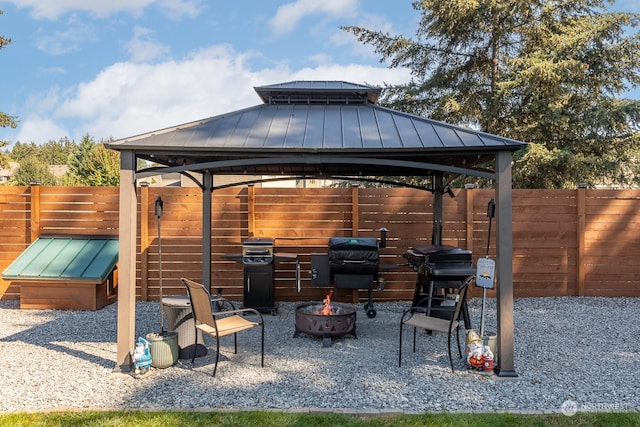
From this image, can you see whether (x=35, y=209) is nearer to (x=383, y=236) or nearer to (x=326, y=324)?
(x=326, y=324)

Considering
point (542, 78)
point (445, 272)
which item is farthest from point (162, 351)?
point (542, 78)

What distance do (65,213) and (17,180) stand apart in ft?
79.8

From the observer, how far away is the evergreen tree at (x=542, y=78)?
34.3ft

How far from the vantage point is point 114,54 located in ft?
53.7

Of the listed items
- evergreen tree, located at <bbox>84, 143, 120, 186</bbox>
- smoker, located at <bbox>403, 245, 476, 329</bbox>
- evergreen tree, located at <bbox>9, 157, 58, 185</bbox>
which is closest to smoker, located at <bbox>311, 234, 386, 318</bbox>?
smoker, located at <bbox>403, 245, 476, 329</bbox>

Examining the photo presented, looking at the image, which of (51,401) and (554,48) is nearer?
(51,401)

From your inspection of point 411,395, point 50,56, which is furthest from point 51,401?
point 50,56

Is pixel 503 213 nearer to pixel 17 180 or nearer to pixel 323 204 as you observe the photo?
pixel 323 204

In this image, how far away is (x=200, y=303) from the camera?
4484 mm

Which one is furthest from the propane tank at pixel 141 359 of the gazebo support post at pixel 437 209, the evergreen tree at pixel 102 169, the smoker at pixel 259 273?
the evergreen tree at pixel 102 169

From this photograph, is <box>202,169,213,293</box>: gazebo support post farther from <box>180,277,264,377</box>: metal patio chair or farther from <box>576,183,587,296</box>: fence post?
<box>576,183,587,296</box>: fence post

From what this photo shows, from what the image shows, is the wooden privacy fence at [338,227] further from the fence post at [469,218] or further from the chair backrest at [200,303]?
the chair backrest at [200,303]

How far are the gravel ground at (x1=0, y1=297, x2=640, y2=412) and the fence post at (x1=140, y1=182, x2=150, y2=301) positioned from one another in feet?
3.84

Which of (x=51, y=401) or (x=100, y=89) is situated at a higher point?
(x=100, y=89)
